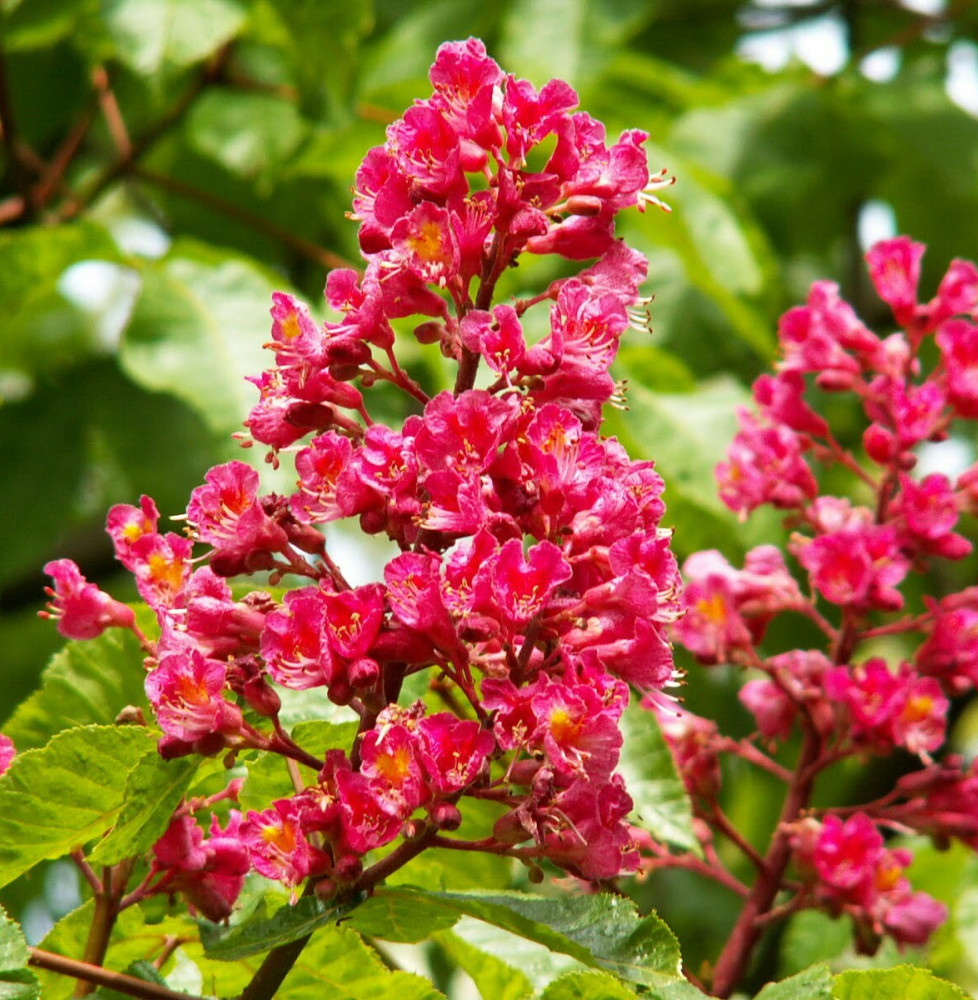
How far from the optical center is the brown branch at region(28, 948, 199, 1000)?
4.21ft

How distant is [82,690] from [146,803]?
0.41 metres

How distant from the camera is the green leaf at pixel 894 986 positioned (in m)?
1.30

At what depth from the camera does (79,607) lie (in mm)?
1510

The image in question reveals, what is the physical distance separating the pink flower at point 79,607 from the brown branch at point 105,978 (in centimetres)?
33

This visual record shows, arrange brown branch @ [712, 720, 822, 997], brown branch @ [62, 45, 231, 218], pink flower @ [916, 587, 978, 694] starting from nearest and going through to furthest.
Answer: brown branch @ [712, 720, 822, 997]
pink flower @ [916, 587, 978, 694]
brown branch @ [62, 45, 231, 218]

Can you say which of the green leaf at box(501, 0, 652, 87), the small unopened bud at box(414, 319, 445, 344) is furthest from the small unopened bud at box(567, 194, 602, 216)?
the green leaf at box(501, 0, 652, 87)

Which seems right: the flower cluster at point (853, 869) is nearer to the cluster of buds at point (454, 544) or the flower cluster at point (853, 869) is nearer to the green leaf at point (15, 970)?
the cluster of buds at point (454, 544)

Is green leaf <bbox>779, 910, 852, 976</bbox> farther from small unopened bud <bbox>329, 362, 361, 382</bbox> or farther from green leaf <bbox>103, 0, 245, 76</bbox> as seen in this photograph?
green leaf <bbox>103, 0, 245, 76</bbox>

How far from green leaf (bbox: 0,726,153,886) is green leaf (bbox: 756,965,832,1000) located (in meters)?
0.59

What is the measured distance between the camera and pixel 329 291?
1390 mm

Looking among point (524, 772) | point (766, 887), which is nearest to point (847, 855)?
point (766, 887)

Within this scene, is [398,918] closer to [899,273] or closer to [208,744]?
[208,744]

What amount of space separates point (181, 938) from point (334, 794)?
45 cm

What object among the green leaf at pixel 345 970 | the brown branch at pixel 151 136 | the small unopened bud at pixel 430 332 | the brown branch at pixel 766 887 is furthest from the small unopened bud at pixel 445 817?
the brown branch at pixel 151 136
